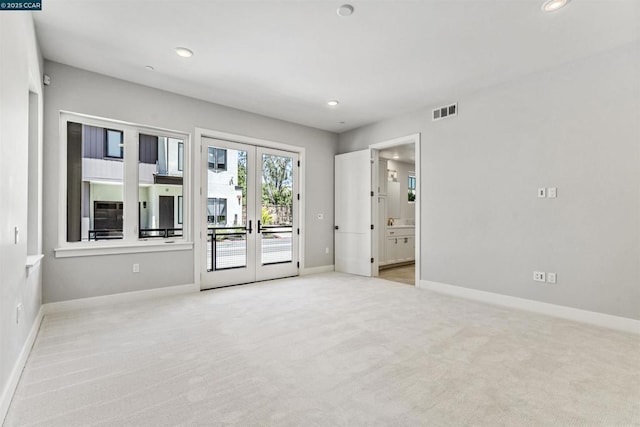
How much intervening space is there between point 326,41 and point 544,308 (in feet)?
12.8

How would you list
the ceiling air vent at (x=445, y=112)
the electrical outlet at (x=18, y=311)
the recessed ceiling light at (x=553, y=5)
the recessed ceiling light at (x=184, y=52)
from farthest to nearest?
1. the ceiling air vent at (x=445, y=112)
2. the recessed ceiling light at (x=184, y=52)
3. the recessed ceiling light at (x=553, y=5)
4. the electrical outlet at (x=18, y=311)

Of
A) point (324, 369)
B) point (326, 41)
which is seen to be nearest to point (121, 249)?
point (324, 369)

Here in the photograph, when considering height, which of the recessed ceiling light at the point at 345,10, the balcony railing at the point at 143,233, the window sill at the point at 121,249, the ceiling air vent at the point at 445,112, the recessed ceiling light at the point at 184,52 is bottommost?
the window sill at the point at 121,249

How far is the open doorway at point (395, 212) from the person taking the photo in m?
6.42

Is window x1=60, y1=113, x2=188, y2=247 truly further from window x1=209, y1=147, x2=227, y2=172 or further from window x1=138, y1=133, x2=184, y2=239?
window x1=209, y1=147, x2=227, y2=172

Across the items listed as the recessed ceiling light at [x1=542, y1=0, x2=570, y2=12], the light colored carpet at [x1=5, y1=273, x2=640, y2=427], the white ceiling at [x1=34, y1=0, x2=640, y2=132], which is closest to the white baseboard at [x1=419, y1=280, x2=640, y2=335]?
the light colored carpet at [x1=5, y1=273, x2=640, y2=427]

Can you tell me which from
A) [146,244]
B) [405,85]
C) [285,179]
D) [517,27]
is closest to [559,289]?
[517,27]

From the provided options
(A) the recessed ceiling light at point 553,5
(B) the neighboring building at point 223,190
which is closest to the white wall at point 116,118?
(B) the neighboring building at point 223,190

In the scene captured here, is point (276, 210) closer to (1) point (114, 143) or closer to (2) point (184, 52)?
(1) point (114, 143)

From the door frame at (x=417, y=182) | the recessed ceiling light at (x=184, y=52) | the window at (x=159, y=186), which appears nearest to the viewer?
the recessed ceiling light at (x=184, y=52)

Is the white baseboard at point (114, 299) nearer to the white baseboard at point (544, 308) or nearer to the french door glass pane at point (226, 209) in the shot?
the french door glass pane at point (226, 209)

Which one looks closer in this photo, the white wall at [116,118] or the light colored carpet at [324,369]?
the light colored carpet at [324,369]

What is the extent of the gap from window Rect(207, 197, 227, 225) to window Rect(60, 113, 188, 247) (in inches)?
16.0

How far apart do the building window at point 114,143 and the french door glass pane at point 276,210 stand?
2120mm
